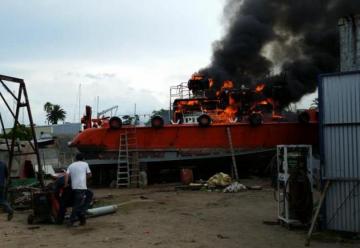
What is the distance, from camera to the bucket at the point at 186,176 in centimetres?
1918

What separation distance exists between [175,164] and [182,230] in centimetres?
1049

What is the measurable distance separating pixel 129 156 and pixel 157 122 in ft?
5.82

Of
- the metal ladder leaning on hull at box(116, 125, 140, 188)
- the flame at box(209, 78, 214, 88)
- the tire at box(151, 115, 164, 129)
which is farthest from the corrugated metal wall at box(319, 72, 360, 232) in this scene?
the flame at box(209, 78, 214, 88)

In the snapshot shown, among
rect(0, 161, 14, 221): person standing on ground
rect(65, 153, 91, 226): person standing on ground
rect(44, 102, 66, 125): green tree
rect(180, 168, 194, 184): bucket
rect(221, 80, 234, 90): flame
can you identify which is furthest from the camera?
rect(44, 102, 66, 125): green tree

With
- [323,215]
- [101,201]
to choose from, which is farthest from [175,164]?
[323,215]

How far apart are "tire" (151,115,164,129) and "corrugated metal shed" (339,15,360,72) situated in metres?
8.45

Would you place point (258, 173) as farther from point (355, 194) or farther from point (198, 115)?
point (355, 194)

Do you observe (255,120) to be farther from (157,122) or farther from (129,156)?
(129,156)

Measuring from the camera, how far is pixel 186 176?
1927 cm

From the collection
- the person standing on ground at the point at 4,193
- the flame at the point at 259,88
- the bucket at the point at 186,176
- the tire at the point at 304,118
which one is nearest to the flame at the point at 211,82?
the flame at the point at 259,88

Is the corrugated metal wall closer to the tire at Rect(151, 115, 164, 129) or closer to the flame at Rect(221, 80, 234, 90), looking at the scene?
the tire at Rect(151, 115, 164, 129)

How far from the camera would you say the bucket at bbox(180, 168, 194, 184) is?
1918 centimetres

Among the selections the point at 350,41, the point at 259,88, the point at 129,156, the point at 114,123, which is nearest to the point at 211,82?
the point at 259,88

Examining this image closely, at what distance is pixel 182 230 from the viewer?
9.77 metres
